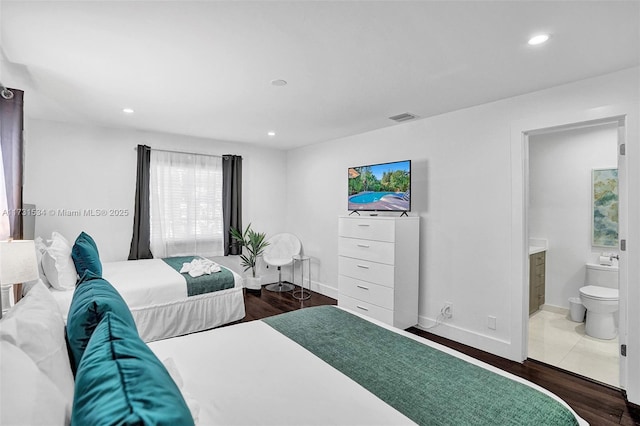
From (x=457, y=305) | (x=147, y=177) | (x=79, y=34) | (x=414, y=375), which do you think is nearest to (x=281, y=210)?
(x=147, y=177)

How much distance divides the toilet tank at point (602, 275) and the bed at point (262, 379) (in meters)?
3.34

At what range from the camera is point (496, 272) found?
3.12 metres

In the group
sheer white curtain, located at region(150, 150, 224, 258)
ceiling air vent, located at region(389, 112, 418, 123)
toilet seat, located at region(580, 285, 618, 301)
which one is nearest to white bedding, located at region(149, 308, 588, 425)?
ceiling air vent, located at region(389, 112, 418, 123)

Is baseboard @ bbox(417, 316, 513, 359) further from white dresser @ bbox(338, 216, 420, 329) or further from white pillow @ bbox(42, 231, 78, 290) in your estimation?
white pillow @ bbox(42, 231, 78, 290)

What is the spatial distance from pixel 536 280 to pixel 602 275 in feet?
2.18

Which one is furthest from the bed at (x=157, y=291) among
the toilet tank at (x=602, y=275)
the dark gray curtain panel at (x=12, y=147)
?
the toilet tank at (x=602, y=275)

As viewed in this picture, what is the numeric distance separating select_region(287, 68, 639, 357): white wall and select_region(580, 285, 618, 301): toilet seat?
121 centimetres

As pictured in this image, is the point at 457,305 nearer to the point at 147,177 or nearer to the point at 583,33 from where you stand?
the point at 583,33

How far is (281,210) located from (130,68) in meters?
3.74

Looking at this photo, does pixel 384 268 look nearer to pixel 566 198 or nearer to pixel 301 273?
pixel 301 273

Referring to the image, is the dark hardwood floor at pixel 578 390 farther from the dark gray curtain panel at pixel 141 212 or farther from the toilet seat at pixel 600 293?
the dark gray curtain panel at pixel 141 212

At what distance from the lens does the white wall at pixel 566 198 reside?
399 centimetres

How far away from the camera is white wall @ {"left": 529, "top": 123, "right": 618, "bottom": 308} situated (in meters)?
3.99

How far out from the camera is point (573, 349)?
321 centimetres
